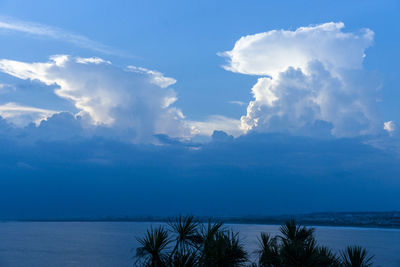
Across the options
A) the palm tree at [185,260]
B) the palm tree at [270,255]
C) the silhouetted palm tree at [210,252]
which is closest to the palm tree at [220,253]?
the silhouetted palm tree at [210,252]

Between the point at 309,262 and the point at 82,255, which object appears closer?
the point at 309,262

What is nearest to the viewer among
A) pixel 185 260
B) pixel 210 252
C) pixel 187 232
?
pixel 185 260

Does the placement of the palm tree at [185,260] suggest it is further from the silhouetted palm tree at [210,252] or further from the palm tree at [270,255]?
the palm tree at [270,255]

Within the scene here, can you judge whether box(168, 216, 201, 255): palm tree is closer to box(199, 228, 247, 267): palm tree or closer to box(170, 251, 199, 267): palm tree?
box(199, 228, 247, 267): palm tree

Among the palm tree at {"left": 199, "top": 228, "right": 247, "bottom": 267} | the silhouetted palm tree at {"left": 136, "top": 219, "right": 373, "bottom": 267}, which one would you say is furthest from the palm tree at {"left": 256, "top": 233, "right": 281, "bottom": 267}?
the palm tree at {"left": 199, "top": 228, "right": 247, "bottom": 267}

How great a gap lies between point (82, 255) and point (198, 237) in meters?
94.8

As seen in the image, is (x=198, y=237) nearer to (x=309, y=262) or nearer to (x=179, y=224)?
(x=179, y=224)

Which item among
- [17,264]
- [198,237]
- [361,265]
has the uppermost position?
[198,237]

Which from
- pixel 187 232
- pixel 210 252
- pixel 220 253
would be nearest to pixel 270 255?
pixel 220 253

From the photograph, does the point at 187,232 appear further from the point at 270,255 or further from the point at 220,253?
the point at 270,255

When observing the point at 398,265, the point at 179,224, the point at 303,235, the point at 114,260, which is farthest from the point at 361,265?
the point at 114,260

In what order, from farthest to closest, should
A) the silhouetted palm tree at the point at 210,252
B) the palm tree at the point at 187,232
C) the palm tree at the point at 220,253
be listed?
the palm tree at the point at 187,232 → the palm tree at the point at 220,253 → the silhouetted palm tree at the point at 210,252

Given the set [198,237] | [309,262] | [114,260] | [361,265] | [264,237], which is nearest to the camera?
[309,262]

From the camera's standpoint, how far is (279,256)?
60.7ft
